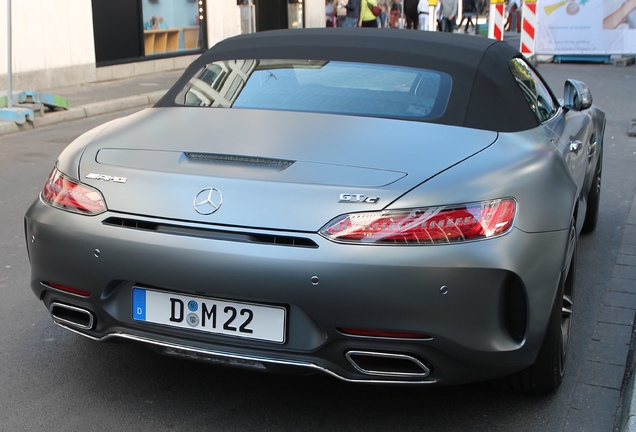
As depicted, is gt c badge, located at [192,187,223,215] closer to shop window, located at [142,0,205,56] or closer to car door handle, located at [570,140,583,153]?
car door handle, located at [570,140,583,153]

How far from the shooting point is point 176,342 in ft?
10.4

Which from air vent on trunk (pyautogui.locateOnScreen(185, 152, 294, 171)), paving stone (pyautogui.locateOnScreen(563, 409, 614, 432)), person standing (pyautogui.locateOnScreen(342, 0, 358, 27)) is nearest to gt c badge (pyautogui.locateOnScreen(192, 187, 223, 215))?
air vent on trunk (pyautogui.locateOnScreen(185, 152, 294, 171))

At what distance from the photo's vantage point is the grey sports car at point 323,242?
2.97 m

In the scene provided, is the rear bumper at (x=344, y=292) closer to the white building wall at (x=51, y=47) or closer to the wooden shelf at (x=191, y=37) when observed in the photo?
the white building wall at (x=51, y=47)

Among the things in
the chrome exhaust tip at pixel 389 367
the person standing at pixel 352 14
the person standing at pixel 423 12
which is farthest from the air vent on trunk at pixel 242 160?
the person standing at pixel 423 12

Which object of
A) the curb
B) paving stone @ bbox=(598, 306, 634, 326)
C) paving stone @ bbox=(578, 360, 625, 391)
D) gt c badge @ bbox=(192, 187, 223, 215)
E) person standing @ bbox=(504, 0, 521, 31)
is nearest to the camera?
gt c badge @ bbox=(192, 187, 223, 215)

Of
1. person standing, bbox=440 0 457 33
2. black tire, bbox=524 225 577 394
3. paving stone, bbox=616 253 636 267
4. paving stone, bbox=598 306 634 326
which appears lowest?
paving stone, bbox=616 253 636 267

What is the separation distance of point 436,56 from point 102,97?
33.6ft

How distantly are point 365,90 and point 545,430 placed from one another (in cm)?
155

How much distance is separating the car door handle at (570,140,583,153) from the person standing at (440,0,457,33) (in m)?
22.6

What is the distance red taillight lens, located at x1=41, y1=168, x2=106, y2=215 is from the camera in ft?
10.7

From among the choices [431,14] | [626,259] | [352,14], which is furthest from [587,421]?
[431,14]

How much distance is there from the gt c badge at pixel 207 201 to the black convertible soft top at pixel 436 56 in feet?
3.31

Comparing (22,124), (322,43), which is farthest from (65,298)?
(22,124)
